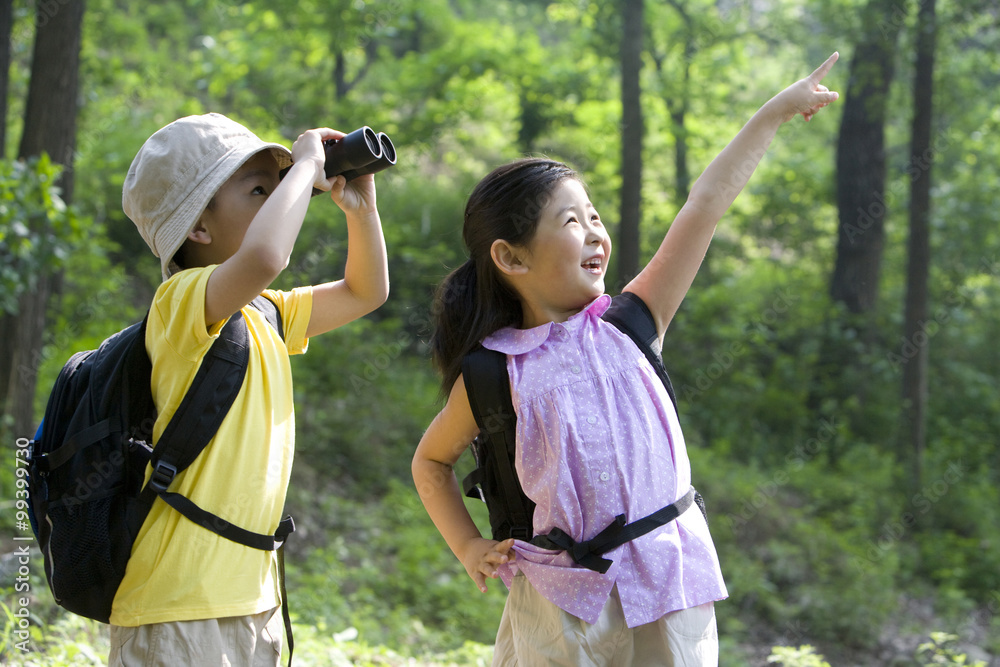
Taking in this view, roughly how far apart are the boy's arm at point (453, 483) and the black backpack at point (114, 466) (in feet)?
1.25

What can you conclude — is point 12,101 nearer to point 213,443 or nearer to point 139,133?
point 139,133

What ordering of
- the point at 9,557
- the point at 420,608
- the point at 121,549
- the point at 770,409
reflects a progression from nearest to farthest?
the point at 121,549 < the point at 9,557 < the point at 420,608 < the point at 770,409

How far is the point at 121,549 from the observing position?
154 cm

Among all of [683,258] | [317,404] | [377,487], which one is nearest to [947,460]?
[377,487]

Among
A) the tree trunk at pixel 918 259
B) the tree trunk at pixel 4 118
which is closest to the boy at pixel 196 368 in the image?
the tree trunk at pixel 4 118

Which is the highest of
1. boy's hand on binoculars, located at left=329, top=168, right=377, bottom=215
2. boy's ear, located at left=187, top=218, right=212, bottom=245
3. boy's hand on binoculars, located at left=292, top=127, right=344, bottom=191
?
boy's hand on binoculars, located at left=292, top=127, right=344, bottom=191

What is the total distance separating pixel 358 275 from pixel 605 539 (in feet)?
2.73

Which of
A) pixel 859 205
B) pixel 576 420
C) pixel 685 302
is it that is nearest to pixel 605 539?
pixel 576 420

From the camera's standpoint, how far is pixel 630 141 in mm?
8008

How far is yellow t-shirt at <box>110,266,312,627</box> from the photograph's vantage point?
153cm

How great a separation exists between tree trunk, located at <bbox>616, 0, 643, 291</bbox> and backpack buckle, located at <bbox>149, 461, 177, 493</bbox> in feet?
21.1

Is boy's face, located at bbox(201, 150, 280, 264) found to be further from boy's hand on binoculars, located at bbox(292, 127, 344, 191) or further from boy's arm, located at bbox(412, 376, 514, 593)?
boy's arm, located at bbox(412, 376, 514, 593)

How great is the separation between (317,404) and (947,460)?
223 inches

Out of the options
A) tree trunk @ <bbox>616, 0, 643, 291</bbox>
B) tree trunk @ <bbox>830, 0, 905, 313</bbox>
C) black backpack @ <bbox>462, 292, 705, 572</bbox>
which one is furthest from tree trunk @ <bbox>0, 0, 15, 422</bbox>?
tree trunk @ <bbox>830, 0, 905, 313</bbox>
